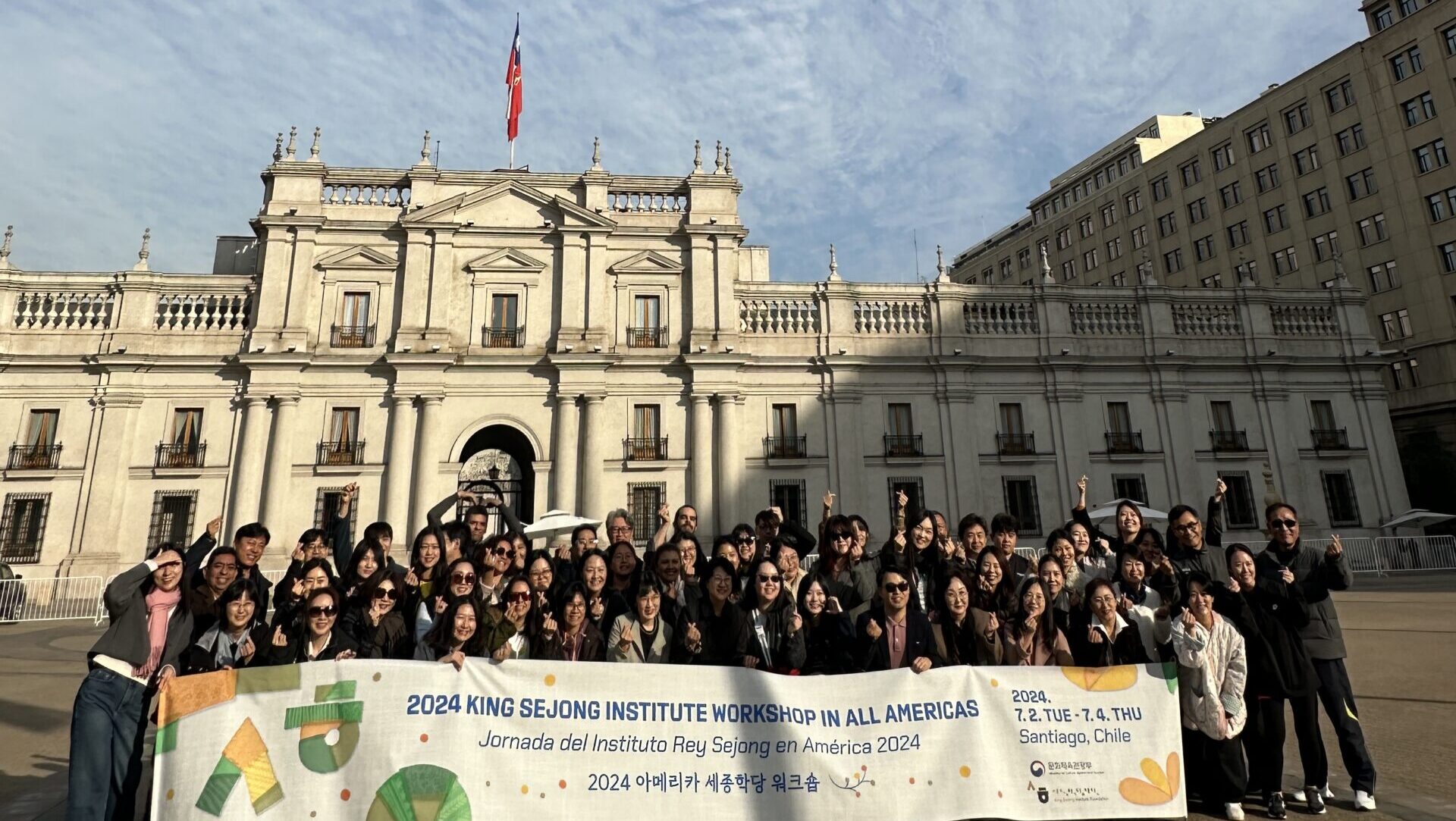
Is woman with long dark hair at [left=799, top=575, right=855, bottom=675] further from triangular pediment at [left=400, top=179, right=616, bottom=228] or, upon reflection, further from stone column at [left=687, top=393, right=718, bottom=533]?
triangular pediment at [left=400, top=179, right=616, bottom=228]

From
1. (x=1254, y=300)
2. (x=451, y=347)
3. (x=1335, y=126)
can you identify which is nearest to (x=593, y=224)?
(x=451, y=347)

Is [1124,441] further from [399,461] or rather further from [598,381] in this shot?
[399,461]

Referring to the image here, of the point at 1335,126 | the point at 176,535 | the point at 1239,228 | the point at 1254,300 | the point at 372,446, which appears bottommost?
the point at 176,535

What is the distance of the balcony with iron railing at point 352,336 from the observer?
26.1 metres

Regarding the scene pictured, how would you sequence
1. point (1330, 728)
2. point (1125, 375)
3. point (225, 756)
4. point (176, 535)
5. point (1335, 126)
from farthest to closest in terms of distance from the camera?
point (1335, 126)
point (1125, 375)
point (176, 535)
point (1330, 728)
point (225, 756)

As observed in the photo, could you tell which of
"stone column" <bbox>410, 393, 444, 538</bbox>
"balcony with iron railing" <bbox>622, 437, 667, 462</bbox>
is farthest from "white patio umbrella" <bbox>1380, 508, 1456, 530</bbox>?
"stone column" <bbox>410, 393, 444, 538</bbox>

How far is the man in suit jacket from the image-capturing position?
20.2 feet

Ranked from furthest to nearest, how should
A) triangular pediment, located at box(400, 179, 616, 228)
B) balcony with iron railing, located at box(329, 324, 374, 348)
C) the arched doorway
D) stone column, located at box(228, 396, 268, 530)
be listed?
triangular pediment, located at box(400, 179, 616, 228), the arched doorway, balcony with iron railing, located at box(329, 324, 374, 348), stone column, located at box(228, 396, 268, 530)

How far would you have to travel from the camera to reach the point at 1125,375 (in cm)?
2905

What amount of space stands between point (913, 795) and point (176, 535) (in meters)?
26.9

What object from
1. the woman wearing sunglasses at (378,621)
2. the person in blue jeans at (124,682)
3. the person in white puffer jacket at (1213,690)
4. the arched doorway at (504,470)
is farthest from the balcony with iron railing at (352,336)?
the person in white puffer jacket at (1213,690)

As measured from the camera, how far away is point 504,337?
26.8m

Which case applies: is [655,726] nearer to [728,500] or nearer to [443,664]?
[443,664]

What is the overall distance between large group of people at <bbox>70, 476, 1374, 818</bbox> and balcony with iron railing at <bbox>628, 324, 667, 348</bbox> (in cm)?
1999
